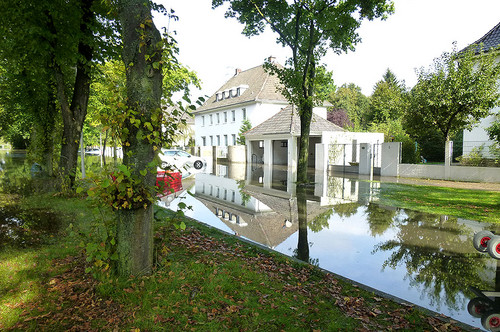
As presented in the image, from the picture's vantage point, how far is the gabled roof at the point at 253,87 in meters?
40.2

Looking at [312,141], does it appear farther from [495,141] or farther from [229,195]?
[229,195]

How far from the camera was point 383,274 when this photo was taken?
17.3ft

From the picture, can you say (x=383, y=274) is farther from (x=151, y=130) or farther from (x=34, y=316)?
(x=34, y=316)

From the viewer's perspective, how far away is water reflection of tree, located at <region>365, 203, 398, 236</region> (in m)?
8.13

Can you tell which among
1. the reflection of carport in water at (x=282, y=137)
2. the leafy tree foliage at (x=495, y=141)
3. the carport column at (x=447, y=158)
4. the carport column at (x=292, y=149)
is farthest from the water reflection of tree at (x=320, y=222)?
the carport column at (x=292, y=149)

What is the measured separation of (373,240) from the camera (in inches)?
285

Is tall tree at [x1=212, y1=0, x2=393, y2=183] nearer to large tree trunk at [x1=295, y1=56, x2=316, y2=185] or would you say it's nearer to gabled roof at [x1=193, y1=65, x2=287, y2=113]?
large tree trunk at [x1=295, y1=56, x2=316, y2=185]

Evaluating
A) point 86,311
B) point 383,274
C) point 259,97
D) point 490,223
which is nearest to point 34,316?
point 86,311

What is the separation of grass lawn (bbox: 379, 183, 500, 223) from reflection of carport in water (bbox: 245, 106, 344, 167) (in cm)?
1092

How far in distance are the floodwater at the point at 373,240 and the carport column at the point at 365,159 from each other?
9086 mm

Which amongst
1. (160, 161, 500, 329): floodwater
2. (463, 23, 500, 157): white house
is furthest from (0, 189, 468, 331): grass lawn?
(463, 23, 500, 157): white house

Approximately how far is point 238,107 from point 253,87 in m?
3.46

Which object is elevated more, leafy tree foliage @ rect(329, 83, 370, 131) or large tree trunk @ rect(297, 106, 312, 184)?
leafy tree foliage @ rect(329, 83, 370, 131)

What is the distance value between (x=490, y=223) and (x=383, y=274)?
504cm
